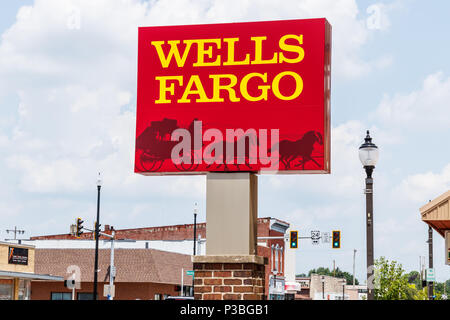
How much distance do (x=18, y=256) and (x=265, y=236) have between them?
35771mm

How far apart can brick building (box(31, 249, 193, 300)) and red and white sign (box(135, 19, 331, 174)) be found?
4565 centimetres

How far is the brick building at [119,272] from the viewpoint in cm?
5681

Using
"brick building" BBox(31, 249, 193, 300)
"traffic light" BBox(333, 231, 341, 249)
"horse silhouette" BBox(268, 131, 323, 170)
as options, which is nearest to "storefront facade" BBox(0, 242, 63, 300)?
"brick building" BBox(31, 249, 193, 300)

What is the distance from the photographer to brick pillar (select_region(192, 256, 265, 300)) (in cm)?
1059

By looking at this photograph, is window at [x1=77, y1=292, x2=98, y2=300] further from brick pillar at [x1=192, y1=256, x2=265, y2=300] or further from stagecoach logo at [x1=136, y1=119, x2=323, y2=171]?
brick pillar at [x1=192, y1=256, x2=265, y2=300]

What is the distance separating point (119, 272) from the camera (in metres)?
57.5

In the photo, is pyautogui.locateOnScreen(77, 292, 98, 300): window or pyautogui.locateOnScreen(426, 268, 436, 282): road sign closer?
pyautogui.locateOnScreen(426, 268, 436, 282): road sign

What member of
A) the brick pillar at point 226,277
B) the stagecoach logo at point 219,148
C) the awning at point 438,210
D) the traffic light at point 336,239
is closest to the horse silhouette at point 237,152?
the stagecoach logo at point 219,148

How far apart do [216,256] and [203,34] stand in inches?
143

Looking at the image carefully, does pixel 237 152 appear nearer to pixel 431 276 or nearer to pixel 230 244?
pixel 230 244
